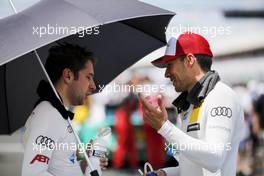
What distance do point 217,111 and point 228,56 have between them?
14384 mm

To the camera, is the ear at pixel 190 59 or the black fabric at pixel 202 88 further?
the ear at pixel 190 59

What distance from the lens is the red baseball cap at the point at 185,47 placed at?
158 inches

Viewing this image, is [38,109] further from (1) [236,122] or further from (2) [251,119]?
(2) [251,119]

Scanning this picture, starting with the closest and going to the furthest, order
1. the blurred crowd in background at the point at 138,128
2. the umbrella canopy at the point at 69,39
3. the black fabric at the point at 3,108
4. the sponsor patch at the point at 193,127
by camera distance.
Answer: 1. the umbrella canopy at the point at 69,39
2. the sponsor patch at the point at 193,127
3. the black fabric at the point at 3,108
4. the blurred crowd in background at the point at 138,128

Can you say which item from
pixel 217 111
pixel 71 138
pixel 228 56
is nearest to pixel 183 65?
pixel 217 111

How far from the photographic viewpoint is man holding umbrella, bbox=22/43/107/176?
12.1 feet

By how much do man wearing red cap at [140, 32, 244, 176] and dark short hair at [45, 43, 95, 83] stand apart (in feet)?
1.56

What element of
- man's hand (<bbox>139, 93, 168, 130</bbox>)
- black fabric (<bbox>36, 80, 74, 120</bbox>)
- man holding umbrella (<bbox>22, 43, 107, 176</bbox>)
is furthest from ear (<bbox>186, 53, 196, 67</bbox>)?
black fabric (<bbox>36, 80, 74, 120</bbox>)

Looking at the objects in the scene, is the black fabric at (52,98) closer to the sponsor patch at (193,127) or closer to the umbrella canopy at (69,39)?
the umbrella canopy at (69,39)

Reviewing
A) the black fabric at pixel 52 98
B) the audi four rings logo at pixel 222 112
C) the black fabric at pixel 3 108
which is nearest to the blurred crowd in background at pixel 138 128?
the black fabric at pixel 3 108

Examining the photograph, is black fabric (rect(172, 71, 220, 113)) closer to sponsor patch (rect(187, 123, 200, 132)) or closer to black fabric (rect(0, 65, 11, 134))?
sponsor patch (rect(187, 123, 200, 132))

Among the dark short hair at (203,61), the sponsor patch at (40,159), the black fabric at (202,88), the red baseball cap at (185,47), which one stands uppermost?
the red baseball cap at (185,47)

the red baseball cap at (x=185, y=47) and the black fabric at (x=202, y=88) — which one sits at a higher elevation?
the red baseball cap at (x=185, y=47)

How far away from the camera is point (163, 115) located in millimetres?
3670
